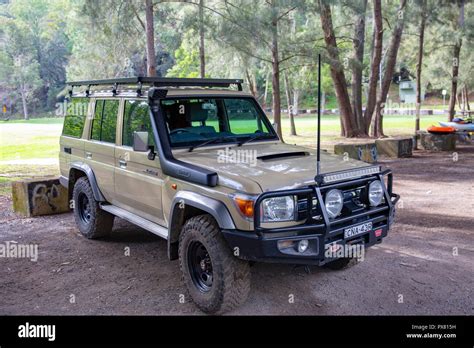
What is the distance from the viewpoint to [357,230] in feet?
14.5

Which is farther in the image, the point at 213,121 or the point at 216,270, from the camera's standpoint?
the point at 213,121

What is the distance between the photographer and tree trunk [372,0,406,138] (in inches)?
804

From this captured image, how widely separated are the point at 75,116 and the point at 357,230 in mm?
4615

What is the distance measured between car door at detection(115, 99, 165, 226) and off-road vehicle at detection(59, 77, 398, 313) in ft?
0.05

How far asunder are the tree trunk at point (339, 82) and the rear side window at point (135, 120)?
1417cm

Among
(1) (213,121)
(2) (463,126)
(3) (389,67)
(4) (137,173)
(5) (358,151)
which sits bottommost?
(5) (358,151)

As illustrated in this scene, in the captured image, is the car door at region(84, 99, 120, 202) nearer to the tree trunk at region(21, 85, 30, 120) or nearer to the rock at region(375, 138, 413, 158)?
the rock at region(375, 138, 413, 158)

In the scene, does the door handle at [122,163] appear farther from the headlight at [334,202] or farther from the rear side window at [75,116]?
the headlight at [334,202]

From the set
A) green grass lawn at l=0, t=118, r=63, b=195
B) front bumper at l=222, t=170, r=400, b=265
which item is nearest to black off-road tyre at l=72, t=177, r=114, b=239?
front bumper at l=222, t=170, r=400, b=265

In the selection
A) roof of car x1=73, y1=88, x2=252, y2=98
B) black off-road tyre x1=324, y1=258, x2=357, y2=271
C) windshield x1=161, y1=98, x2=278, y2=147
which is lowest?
black off-road tyre x1=324, y1=258, x2=357, y2=271

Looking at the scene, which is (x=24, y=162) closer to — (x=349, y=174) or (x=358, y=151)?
(x=358, y=151)

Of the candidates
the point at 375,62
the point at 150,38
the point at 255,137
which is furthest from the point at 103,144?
the point at 375,62

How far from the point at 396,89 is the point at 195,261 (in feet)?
281

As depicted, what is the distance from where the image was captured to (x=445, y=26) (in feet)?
81.5
